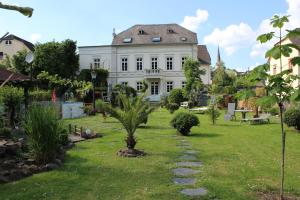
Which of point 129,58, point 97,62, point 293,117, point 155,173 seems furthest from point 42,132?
point 97,62

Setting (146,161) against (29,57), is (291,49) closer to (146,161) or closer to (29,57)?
(146,161)

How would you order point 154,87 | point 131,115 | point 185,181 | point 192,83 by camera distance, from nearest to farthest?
point 185,181 < point 131,115 < point 192,83 < point 154,87

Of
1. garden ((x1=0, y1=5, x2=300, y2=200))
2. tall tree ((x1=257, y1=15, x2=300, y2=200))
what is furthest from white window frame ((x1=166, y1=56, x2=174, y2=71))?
tall tree ((x1=257, y1=15, x2=300, y2=200))

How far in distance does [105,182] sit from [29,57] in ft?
31.7

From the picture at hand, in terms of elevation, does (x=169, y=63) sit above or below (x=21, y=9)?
above

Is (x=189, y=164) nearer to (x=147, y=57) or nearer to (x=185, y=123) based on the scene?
(x=185, y=123)

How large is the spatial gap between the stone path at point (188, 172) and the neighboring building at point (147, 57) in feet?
127

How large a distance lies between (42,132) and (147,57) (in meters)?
42.5

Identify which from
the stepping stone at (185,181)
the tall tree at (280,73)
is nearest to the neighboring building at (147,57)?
the stepping stone at (185,181)

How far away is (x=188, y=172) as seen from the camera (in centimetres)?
809

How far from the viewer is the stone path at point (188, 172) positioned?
655 centimetres

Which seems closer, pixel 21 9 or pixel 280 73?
pixel 21 9

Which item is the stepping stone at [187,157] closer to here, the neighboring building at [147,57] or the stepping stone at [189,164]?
the stepping stone at [189,164]

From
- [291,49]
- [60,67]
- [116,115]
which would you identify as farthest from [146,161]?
[60,67]
